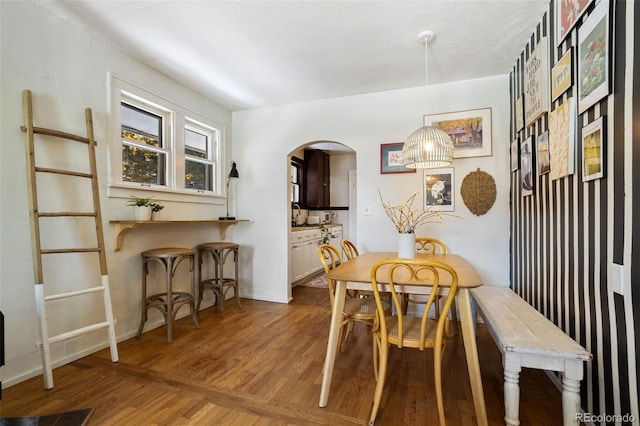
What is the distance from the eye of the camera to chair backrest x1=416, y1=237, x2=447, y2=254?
285 centimetres

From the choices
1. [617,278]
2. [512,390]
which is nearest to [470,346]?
[512,390]

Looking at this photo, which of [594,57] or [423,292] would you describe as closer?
[594,57]

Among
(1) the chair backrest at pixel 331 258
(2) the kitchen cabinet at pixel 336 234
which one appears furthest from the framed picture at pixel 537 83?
(2) the kitchen cabinet at pixel 336 234

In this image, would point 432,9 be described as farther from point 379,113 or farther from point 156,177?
point 156,177

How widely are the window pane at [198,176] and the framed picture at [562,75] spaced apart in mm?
3385

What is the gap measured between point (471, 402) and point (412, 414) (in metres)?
0.40

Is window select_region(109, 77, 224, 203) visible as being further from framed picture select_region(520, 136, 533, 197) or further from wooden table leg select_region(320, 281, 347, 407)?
framed picture select_region(520, 136, 533, 197)

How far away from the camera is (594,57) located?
1374 millimetres

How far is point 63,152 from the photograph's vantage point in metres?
2.13

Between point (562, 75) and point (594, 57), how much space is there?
0.35 m

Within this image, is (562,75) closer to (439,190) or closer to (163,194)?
(439,190)

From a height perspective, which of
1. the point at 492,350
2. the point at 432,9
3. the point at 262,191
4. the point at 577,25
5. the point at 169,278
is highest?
the point at 432,9

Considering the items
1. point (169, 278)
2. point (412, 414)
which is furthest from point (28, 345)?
point (412, 414)

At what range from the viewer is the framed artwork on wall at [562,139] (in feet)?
5.18
